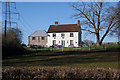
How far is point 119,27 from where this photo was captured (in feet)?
67.7

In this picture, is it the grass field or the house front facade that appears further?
the house front facade

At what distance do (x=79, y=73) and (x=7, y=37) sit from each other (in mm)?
19040

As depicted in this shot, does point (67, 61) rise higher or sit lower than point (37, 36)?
lower

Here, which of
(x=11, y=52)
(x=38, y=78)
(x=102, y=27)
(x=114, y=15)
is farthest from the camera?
(x=102, y=27)

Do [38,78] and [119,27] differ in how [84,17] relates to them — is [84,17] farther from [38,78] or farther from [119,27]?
[38,78]

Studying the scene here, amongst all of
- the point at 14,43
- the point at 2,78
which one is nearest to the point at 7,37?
the point at 14,43

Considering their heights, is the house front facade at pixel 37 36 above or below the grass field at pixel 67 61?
above

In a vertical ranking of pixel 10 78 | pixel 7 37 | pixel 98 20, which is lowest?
pixel 10 78

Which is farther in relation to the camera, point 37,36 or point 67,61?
point 37,36

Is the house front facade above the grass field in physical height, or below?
above

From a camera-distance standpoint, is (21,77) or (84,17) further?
(84,17)

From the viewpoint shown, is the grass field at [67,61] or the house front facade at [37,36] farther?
the house front facade at [37,36]

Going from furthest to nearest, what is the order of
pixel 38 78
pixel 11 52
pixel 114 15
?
pixel 11 52 → pixel 114 15 → pixel 38 78

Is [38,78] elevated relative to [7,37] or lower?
lower
